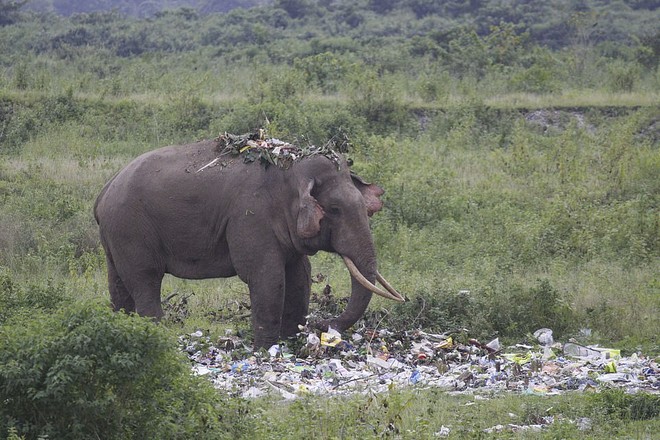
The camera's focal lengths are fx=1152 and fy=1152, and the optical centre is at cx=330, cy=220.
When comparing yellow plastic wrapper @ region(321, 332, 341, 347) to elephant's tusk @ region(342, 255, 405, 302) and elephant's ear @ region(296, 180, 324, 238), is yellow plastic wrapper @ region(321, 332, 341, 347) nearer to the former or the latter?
elephant's tusk @ region(342, 255, 405, 302)

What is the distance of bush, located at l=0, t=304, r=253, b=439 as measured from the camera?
24.1ft

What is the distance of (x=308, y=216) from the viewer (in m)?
11.7

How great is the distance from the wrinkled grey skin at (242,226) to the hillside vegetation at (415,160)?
35.2 inches

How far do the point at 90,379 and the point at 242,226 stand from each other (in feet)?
15.3

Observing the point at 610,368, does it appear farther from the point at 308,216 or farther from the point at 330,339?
the point at 308,216

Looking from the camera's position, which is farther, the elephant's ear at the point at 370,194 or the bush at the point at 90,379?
the elephant's ear at the point at 370,194

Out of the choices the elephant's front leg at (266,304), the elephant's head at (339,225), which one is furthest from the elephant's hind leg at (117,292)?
the elephant's head at (339,225)

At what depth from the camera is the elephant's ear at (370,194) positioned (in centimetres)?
1235

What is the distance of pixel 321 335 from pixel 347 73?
17.9 meters

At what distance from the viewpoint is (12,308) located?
36.9ft

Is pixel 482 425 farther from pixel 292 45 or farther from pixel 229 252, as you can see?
pixel 292 45

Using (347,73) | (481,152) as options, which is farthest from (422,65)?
(481,152)

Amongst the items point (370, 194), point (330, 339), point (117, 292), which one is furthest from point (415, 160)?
point (330, 339)

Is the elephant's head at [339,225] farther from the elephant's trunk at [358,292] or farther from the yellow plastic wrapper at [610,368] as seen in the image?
the yellow plastic wrapper at [610,368]
